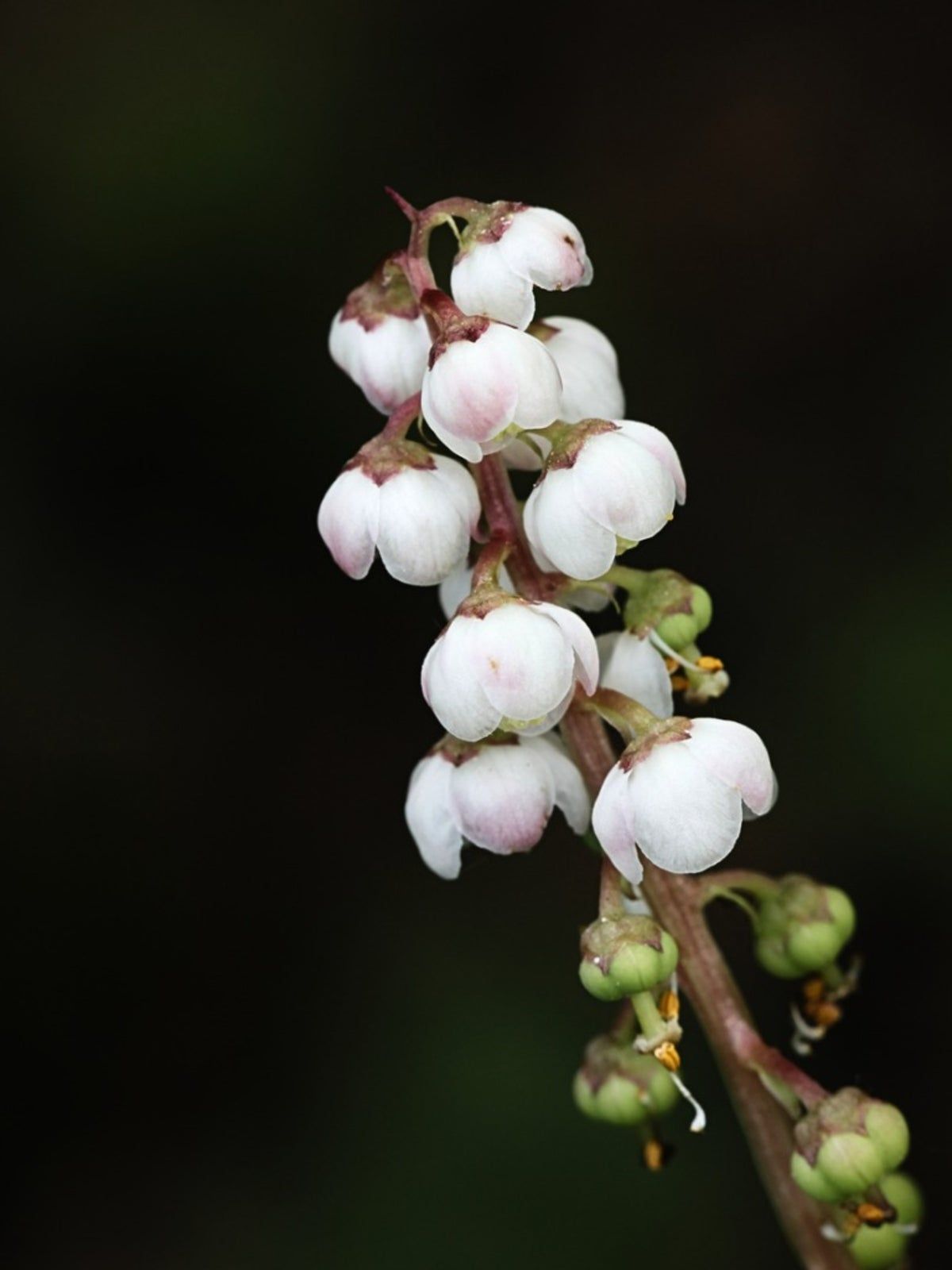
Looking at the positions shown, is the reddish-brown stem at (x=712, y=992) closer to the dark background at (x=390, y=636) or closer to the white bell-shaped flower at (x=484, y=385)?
the white bell-shaped flower at (x=484, y=385)

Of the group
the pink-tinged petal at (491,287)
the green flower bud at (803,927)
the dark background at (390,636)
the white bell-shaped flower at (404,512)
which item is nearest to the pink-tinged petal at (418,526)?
the white bell-shaped flower at (404,512)

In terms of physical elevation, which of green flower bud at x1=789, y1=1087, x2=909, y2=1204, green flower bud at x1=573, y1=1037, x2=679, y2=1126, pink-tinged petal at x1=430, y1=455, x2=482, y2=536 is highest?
pink-tinged petal at x1=430, y1=455, x2=482, y2=536

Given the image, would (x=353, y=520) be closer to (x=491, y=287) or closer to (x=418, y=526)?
(x=418, y=526)

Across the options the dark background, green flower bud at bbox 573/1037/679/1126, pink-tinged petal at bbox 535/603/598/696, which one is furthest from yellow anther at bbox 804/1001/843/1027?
the dark background

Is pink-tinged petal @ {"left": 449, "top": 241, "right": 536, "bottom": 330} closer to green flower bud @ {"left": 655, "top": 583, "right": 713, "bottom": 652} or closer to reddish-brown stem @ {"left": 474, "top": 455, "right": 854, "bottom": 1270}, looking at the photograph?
reddish-brown stem @ {"left": 474, "top": 455, "right": 854, "bottom": 1270}

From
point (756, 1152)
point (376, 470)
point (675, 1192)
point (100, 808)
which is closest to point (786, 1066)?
point (756, 1152)

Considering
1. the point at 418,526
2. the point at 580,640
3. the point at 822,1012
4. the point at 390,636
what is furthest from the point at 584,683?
the point at 390,636
